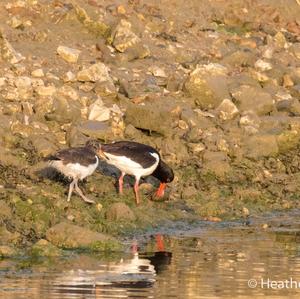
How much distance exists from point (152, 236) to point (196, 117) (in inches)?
196

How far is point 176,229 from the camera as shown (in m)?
18.0

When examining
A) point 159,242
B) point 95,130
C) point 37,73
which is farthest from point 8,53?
point 159,242

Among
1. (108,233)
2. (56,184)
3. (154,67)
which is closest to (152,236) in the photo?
(108,233)

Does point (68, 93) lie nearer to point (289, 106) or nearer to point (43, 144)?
point (43, 144)

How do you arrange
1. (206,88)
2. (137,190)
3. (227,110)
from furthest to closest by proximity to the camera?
(206,88)
(227,110)
(137,190)

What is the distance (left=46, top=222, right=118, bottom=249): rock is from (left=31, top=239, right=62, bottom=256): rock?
1.49 ft

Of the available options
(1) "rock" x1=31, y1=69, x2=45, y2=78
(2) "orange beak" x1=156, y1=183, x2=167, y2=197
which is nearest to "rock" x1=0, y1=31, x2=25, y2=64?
(1) "rock" x1=31, y1=69, x2=45, y2=78

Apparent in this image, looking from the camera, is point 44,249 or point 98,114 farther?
point 98,114

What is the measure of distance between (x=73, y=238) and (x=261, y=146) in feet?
21.2

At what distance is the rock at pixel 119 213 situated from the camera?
1756 centimetres

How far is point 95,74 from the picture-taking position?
21969 millimetres

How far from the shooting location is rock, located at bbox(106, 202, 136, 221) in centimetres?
1756

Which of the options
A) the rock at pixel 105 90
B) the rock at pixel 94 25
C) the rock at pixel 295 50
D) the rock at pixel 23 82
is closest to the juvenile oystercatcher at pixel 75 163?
the rock at pixel 23 82

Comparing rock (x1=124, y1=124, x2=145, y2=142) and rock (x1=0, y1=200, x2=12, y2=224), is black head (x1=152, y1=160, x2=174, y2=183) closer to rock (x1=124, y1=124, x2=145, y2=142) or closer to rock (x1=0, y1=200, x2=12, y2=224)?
rock (x1=124, y1=124, x2=145, y2=142)
